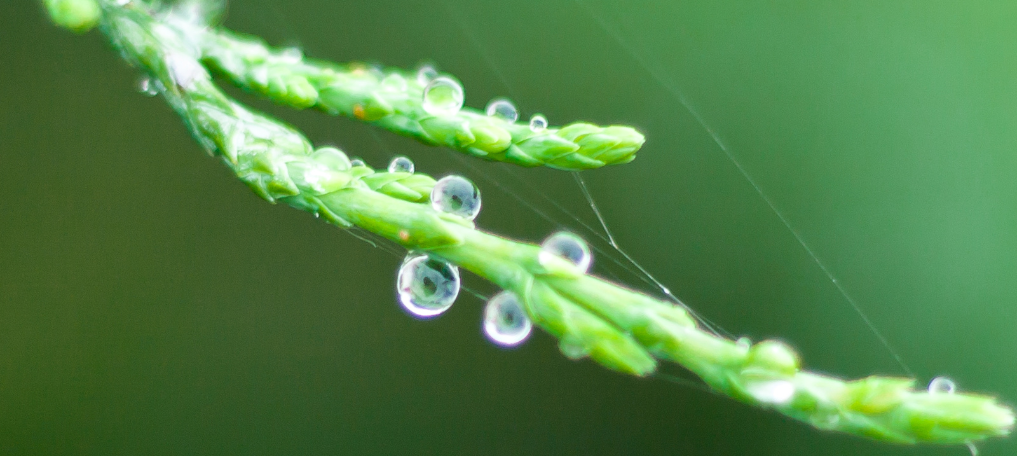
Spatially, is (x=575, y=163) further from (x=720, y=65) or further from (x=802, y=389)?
(x=720, y=65)

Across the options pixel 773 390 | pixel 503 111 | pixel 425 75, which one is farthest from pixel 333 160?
pixel 773 390

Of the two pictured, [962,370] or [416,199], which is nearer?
[416,199]

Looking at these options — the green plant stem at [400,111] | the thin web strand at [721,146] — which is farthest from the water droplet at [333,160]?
the thin web strand at [721,146]

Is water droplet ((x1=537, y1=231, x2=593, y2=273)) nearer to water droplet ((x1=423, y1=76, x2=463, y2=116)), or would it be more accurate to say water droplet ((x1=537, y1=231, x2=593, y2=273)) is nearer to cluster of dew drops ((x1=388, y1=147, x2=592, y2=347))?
cluster of dew drops ((x1=388, y1=147, x2=592, y2=347))

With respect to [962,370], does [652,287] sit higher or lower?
lower

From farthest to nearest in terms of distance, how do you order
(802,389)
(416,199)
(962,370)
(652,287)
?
(652,287)
(962,370)
(416,199)
(802,389)

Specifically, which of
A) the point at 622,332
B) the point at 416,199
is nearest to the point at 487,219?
the point at 416,199

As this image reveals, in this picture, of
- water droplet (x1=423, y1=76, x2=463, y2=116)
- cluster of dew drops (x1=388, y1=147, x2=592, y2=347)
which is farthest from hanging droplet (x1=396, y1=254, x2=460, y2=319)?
water droplet (x1=423, y1=76, x2=463, y2=116)
